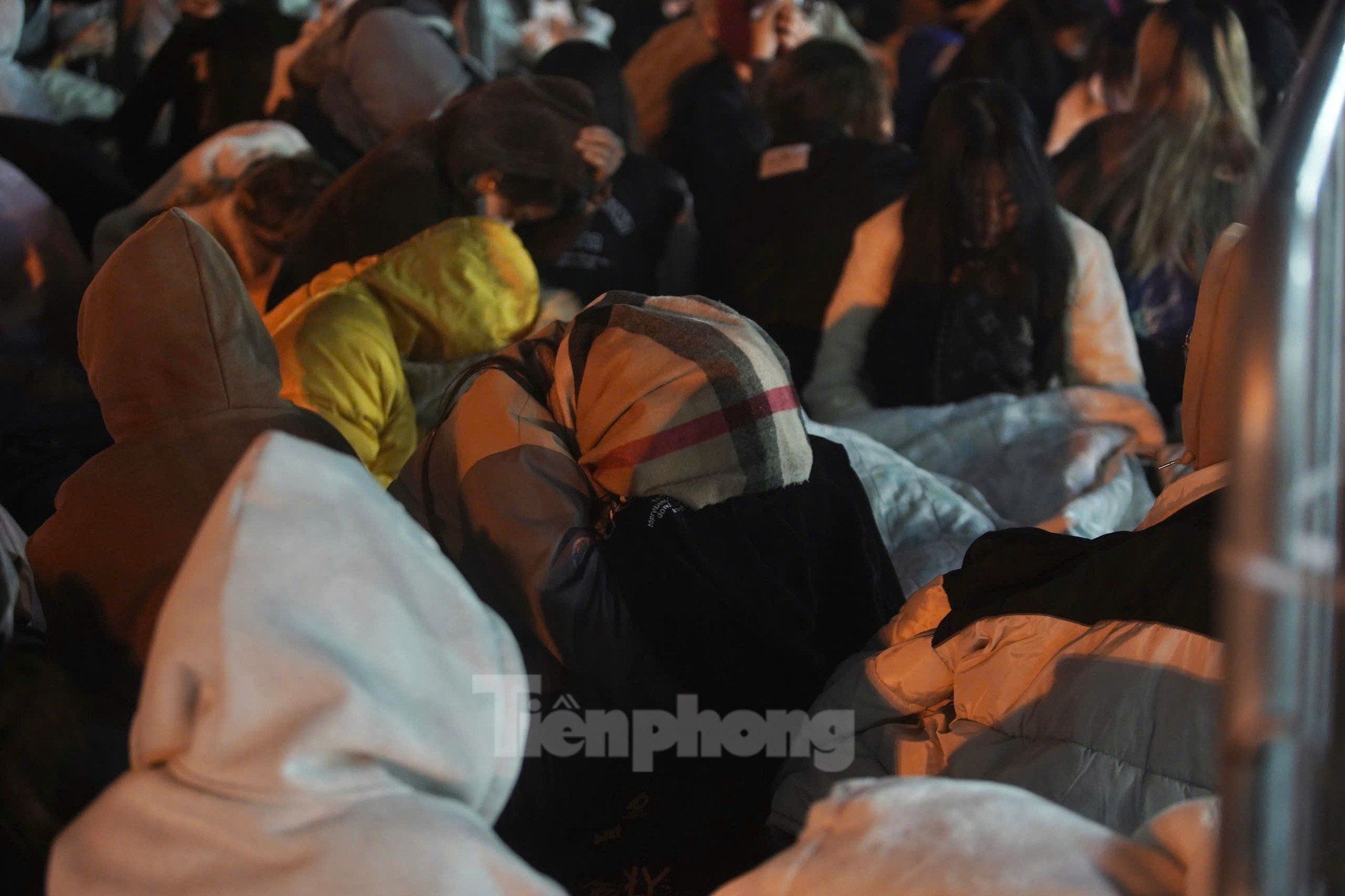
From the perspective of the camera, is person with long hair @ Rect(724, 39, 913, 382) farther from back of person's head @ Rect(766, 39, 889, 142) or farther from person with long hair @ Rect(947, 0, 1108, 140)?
person with long hair @ Rect(947, 0, 1108, 140)

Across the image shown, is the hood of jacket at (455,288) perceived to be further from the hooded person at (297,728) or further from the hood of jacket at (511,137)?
the hooded person at (297,728)

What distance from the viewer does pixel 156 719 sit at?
0.98 m

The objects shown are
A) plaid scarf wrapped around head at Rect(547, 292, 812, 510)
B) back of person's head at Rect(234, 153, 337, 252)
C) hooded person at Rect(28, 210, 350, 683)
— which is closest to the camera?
hooded person at Rect(28, 210, 350, 683)

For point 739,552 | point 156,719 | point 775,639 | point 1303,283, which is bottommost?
point 775,639

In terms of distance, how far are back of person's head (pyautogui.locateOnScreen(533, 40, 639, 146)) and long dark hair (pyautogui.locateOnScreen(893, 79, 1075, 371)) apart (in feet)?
4.07

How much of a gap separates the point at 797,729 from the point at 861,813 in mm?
876

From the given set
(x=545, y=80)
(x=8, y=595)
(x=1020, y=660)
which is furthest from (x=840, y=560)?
(x=545, y=80)

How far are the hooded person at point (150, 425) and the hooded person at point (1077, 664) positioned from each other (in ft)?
2.88

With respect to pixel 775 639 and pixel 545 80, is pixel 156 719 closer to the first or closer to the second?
pixel 775 639

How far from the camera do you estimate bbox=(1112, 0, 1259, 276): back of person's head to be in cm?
328

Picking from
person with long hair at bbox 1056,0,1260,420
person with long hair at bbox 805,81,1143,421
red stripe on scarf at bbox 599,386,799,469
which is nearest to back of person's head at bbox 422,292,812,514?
red stripe on scarf at bbox 599,386,799,469

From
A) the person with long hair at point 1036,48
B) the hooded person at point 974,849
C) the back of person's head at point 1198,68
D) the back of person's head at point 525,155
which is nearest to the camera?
the hooded person at point 974,849

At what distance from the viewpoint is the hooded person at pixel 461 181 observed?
2.98 m

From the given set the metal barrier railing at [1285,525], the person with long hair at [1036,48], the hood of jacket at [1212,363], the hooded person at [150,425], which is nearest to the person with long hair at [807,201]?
the person with long hair at [1036,48]
